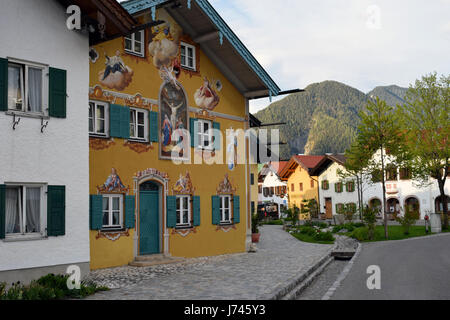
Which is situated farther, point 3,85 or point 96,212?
point 96,212

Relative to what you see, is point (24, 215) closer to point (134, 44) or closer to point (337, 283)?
point (134, 44)

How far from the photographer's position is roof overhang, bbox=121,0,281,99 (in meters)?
16.5

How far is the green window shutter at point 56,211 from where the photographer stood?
37.3 ft

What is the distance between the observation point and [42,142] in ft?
37.4

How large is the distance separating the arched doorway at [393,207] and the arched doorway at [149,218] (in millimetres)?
36830

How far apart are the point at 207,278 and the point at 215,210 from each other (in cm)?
624

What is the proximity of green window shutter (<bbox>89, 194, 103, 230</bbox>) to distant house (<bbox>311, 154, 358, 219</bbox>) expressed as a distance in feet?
134

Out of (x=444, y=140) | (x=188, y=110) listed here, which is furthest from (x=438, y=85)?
(x=188, y=110)

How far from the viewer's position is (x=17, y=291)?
907 centimetres

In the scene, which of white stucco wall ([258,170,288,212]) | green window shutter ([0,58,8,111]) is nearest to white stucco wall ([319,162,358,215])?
white stucco wall ([258,170,288,212])

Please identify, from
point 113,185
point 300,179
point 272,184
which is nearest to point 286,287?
point 113,185

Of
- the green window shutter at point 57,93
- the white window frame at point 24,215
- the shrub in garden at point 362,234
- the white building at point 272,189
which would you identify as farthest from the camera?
the white building at point 272,189

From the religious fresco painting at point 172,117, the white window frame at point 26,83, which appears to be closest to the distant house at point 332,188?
the religious fresco painting at point 172,117

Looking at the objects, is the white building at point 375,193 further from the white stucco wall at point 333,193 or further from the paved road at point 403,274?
the paved road at point 403,274
